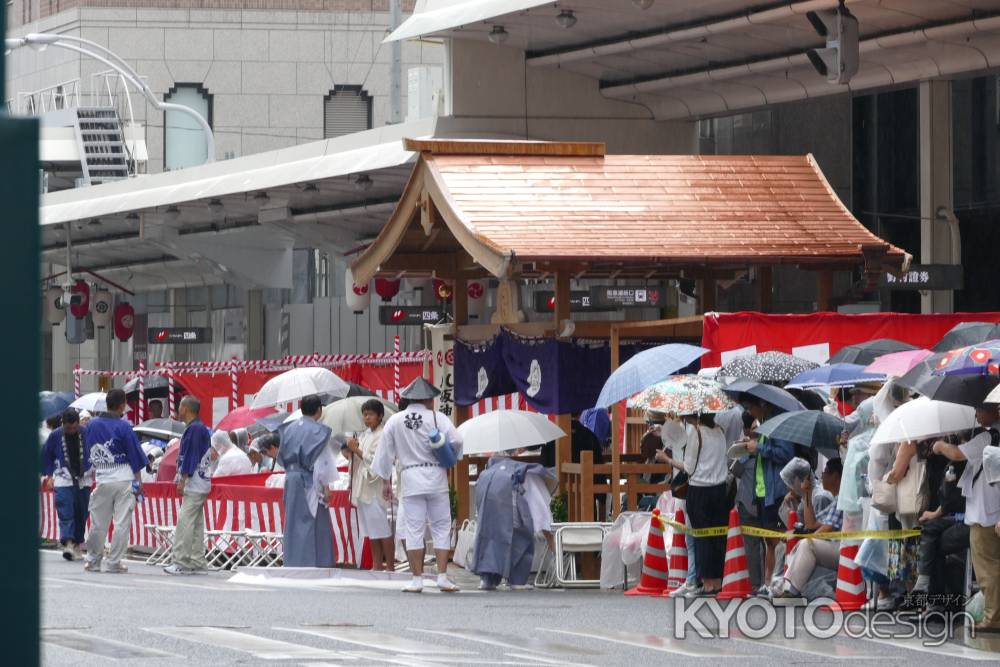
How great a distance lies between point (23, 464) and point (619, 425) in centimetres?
1649

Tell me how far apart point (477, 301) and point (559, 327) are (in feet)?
40.8

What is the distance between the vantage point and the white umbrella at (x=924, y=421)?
1245cm

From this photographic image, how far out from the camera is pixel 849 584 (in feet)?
44.1

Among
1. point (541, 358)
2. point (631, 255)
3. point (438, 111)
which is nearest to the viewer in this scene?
point (631, 255)

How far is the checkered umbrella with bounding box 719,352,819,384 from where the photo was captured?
52.4 feet

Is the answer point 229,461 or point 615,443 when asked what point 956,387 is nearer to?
point 615,443

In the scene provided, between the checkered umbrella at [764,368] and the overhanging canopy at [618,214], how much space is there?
225 cm

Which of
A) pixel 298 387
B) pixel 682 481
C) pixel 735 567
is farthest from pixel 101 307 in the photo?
pixel 735 567

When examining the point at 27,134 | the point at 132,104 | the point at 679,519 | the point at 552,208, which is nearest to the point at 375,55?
the point at 132,104

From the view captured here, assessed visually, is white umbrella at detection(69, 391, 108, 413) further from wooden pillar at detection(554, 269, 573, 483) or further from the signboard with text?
the signboard with text

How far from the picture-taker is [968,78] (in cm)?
2594

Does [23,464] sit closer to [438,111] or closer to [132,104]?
[438,111]

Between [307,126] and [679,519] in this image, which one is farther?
[307,126]

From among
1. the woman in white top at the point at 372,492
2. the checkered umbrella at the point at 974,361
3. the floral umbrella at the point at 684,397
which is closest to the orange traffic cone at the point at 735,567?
the floral umbrella at the point at 684,397
